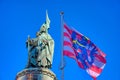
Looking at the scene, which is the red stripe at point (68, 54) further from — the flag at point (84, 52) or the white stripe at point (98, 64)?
the white stripe at point (98, 64)

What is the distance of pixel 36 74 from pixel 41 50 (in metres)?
3.19

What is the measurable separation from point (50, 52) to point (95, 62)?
18.7ft

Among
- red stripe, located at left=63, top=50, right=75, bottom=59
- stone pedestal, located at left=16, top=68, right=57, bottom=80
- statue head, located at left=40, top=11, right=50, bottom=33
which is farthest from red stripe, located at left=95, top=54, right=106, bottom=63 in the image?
stone pedestal, located at left=16, top=68, right=57, bottom=80

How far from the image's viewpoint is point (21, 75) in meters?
55.7

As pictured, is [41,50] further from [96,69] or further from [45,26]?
[96,69]

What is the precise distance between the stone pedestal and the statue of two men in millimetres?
964

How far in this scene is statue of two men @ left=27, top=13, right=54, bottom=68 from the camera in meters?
56.9

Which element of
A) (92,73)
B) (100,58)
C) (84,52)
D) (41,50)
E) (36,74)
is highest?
(84,52)

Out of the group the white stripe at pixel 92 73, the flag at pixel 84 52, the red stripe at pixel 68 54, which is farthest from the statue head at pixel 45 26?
the white stripe at pixel 92 73

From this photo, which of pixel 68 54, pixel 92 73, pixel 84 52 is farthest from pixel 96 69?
pixel 68 54

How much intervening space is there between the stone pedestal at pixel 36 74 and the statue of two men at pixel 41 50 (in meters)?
0.96

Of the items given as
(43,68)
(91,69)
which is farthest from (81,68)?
(43,68)

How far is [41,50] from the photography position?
190ft

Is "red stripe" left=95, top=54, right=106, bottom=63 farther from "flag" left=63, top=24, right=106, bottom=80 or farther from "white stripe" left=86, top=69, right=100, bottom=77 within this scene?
"white stripe" left=86, top=69, right=100, bottom=77
